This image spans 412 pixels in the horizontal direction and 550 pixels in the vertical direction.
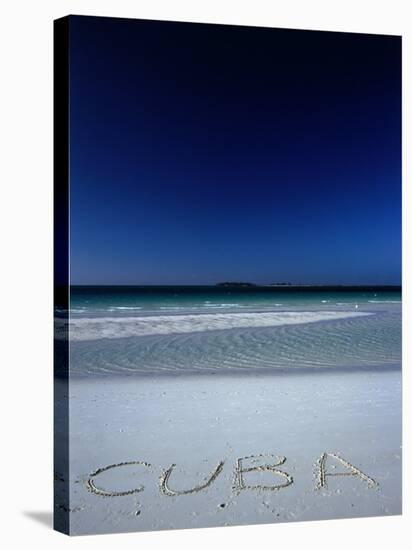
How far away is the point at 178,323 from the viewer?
6.15 m

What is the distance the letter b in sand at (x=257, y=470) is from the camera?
240 inches

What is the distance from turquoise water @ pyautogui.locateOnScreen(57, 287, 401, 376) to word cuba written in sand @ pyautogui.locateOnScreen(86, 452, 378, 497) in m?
0.51

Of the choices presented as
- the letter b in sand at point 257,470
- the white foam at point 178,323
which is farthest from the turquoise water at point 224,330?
the letter b in sand at point 257,470

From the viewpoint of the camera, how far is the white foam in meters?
5.83

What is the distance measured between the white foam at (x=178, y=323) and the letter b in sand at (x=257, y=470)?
73cm

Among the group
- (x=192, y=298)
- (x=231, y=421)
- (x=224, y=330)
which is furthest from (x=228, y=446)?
(x=192, y=298)

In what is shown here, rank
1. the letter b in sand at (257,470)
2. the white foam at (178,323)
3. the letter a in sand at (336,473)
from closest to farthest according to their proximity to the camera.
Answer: the white foam at (178,323)
the letter b in sand at (257,470)
the letter a in sand at (336,473)

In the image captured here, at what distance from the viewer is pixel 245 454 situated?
241 inches

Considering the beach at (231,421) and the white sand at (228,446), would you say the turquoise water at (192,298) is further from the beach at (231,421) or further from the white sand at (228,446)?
the white sand at (228,446)

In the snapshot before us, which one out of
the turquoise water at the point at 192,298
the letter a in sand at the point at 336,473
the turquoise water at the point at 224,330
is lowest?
the letter a in sand at the point at 336,473

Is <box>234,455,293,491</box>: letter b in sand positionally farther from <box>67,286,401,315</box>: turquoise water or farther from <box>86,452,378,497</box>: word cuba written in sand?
<box>67,286,401,315</box>: turquoise water

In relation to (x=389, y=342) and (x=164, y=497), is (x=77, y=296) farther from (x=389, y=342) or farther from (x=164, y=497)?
(x=389, y=342)

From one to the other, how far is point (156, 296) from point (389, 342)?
4.57 feet

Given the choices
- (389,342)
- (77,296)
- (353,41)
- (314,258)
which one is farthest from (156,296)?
(353,41)
